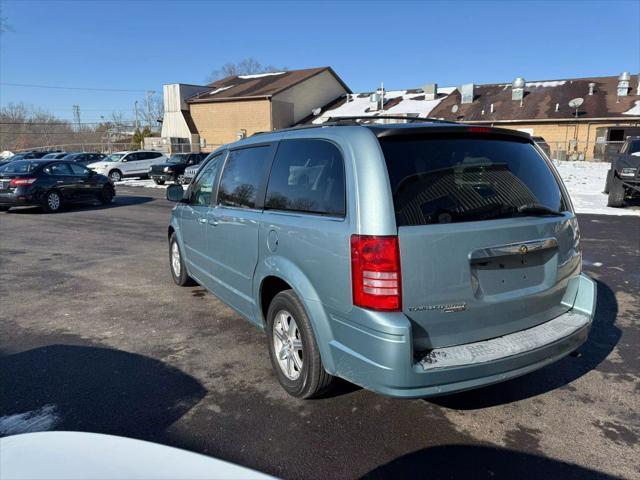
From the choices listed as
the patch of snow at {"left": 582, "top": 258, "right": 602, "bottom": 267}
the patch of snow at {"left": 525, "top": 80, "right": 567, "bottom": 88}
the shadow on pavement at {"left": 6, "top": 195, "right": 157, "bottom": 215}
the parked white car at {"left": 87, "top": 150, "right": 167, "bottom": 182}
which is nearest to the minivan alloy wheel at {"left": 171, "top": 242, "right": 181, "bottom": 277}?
the patch of snow at {"left": 582, "top": 258, "right": 602, "bottom": 267}

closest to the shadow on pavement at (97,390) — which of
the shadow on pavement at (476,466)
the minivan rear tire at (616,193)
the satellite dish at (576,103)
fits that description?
the shadow on pavement at (476,466)

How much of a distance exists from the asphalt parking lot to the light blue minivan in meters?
0.40

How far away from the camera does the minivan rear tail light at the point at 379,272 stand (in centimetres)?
261

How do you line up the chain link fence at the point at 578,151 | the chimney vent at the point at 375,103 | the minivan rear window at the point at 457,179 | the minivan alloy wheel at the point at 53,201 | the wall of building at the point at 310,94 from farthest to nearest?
1. the wall of building at the point at 310,94
2. the chimney vent at the point at 375,103
3. the chain link fence at the point at 578,151
4. the minivan alloy wheel at the point at 53,201
5. the minivan rear window at the point at 457,179

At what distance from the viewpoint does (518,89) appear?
35.9 metres

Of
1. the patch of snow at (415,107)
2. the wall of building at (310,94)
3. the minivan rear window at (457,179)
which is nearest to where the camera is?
the minivan rear window at (457,179)

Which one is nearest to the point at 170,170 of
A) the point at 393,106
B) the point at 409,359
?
the point at 393,106

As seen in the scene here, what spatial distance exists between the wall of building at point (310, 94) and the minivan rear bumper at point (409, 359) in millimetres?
37078

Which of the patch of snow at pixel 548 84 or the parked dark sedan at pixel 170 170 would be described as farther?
the patch of snow at pixel 548 84

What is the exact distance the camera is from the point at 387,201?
265 cm

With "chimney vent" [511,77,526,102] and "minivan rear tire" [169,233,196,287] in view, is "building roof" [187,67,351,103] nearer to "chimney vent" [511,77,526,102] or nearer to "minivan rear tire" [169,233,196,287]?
"chimney vent" [511,77,526,102]

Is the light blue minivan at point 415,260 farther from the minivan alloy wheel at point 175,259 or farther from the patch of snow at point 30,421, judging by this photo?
the minivan alloy wheel at point 175,259

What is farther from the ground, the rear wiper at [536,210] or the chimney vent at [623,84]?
the chimney vent at [623,84]

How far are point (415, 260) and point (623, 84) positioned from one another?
38283 millimetres
